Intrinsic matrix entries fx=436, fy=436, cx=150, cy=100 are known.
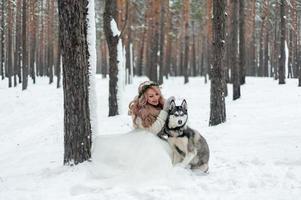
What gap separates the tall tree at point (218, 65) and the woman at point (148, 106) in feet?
17.6

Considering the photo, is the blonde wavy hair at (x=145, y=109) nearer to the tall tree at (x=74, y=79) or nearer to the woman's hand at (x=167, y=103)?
the woman's hand at (x=167, y=103)

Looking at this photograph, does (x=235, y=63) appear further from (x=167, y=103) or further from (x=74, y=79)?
(x=74, y=79)

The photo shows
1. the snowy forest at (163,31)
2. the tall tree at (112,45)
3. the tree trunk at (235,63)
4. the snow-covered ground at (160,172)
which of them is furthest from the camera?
the snowy forest at (163,31)

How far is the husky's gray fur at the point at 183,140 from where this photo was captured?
6.47 m

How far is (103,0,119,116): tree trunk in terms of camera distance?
15.3 m

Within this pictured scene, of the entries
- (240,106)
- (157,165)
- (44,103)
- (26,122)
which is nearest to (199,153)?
(157,165)

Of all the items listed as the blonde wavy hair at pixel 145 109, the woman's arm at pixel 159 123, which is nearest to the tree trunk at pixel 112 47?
the blonde wavy hair at pixel 145 109

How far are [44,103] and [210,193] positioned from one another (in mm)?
18869

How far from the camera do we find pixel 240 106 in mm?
16516

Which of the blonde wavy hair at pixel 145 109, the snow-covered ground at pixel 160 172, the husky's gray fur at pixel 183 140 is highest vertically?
the blonde wavy hair at pixel 145 109

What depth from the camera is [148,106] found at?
267 inches

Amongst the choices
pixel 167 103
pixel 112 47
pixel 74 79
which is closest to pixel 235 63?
pixel 112 47

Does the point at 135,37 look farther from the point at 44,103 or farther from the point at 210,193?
the point at 210,193

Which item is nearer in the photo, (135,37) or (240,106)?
(240,106)
